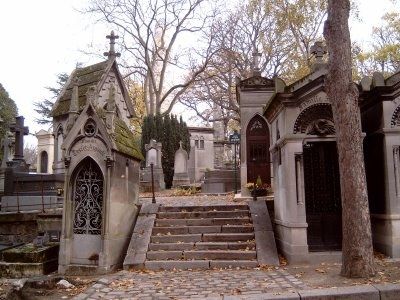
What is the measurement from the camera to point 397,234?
827cm

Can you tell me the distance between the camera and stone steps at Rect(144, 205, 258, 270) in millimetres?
8402

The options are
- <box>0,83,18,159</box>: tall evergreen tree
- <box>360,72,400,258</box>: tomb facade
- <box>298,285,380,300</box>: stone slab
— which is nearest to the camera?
<box>298,285,380,300</box>: stone slab

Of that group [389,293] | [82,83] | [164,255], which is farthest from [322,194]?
[82,83]

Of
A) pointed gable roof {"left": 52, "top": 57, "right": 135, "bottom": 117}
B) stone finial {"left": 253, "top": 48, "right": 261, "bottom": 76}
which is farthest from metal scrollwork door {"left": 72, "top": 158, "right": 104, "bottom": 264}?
stone finial {"left": 253, "top": 48, "right": 261, "bottom": 76}

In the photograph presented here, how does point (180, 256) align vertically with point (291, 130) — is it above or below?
below

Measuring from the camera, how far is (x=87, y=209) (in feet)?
28.7

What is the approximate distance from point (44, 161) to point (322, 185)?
93.1ft

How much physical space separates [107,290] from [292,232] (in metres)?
3.98

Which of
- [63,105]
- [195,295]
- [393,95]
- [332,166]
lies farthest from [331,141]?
[63,105]

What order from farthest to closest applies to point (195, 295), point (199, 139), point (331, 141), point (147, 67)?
1. point (147, 67)
2. point (199, 139)
3. point (331, 141)
4. point (195, 295)

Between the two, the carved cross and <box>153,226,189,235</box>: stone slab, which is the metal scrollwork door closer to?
<box>153,226,189,235</box>: stone slab

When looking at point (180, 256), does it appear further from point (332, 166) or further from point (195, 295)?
point (332, 166)

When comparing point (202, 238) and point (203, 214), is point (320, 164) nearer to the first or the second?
point (203, 214)

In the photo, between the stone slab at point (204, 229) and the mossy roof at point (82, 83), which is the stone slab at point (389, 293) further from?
the mossy roof at point (82, 83)
